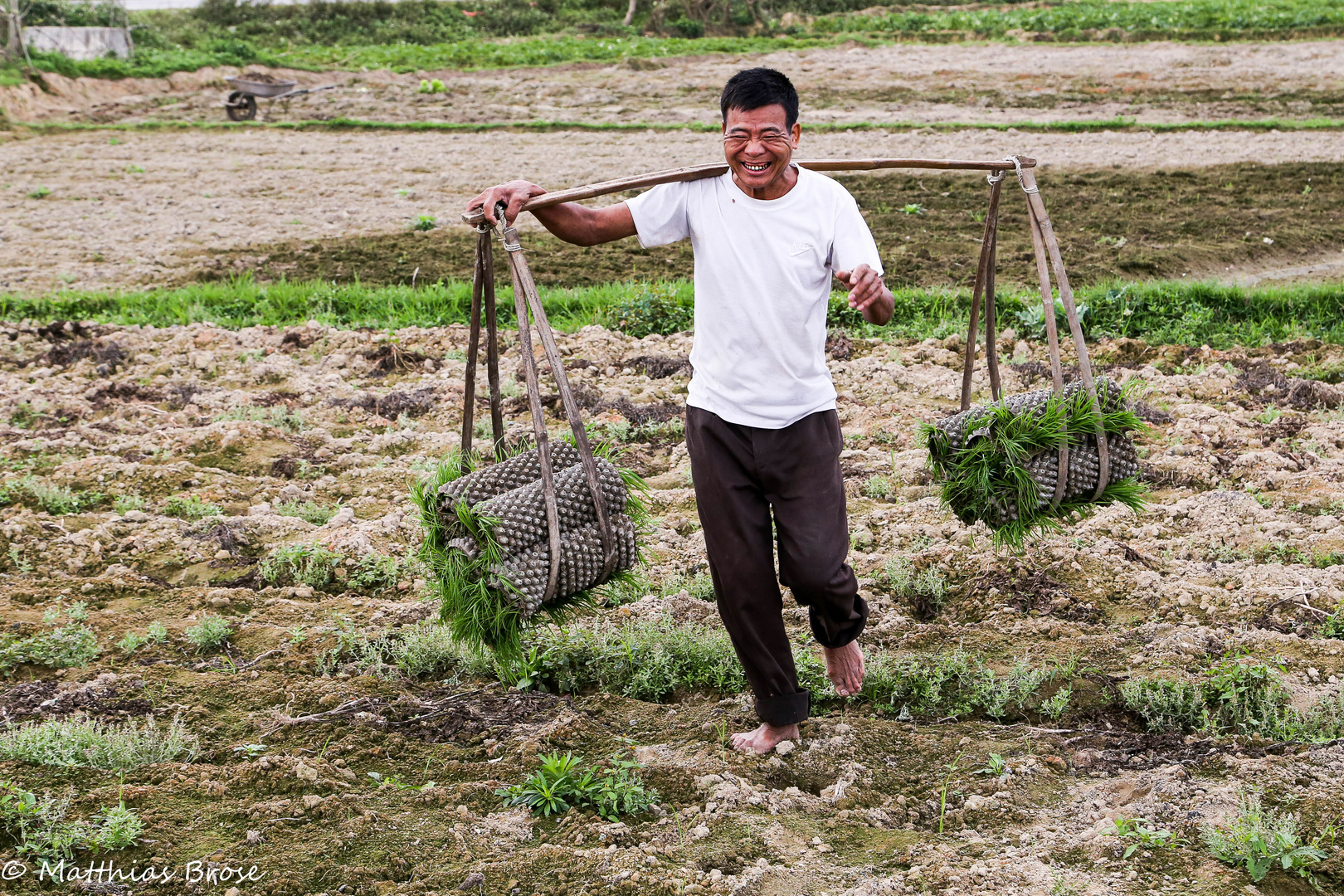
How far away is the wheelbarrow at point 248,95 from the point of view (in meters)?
16.4

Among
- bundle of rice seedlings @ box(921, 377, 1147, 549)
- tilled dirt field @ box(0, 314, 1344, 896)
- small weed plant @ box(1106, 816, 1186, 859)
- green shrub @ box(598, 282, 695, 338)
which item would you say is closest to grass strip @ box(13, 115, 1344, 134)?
green shrub @ box(598, 282, 695, 338)

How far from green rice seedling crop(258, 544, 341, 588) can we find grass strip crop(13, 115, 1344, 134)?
432 inches

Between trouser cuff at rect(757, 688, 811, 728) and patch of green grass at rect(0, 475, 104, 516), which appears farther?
patch of green grass at rect(0, 475, 104, 516)

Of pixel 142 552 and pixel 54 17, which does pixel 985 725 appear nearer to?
pixel 142 552

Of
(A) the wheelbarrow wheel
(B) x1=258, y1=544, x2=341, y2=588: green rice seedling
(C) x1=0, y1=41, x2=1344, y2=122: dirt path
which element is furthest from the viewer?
(A) the wheelbarrow wheel

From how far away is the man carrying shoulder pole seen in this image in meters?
2.76

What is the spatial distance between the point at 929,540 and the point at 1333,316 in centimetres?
420

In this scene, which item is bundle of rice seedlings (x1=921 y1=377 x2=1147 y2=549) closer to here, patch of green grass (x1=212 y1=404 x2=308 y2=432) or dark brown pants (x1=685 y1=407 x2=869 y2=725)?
dark brown pants (x1=685 y1=407 x2=869 y2=725)

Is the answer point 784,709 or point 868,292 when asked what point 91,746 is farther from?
point 868,292

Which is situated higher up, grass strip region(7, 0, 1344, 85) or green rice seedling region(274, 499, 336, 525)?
grass strip region(7, 0, 1344, 85)

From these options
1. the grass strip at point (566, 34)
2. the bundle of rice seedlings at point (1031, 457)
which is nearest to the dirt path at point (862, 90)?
the grass strip at point (566, 34)

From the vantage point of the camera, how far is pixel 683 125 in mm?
14930

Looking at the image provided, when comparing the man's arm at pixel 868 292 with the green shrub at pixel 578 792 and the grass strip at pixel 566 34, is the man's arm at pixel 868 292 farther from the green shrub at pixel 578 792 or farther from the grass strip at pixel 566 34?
the grass strip at pixel 566 34

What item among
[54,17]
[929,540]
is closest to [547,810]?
[929,540]
